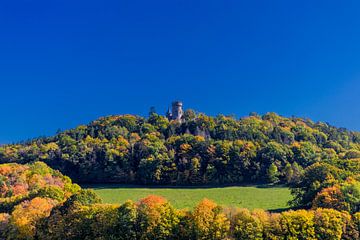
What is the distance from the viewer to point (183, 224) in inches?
1965

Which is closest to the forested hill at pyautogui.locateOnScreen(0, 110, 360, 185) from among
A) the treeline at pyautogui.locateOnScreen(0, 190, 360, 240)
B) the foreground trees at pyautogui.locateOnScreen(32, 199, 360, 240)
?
the foreground trees at pyautogui.locateOnScreen(32, 199, 360, 240)

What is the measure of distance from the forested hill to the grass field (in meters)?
7.50

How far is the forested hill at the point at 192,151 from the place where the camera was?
109 m

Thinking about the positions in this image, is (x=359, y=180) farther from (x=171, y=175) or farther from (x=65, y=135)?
(x=65, y=135)

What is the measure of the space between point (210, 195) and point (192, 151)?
100 ft

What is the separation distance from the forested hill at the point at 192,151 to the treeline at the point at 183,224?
121 feet

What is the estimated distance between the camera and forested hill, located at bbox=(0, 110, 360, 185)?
109m

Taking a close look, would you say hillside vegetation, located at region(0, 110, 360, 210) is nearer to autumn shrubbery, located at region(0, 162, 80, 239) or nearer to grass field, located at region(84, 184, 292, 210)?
grass field, located at region(84, 184, 292, 210)

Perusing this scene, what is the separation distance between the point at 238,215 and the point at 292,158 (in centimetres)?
7200

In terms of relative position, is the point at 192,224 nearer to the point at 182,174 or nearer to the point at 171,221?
the point at 171,221

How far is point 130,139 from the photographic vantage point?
140 m

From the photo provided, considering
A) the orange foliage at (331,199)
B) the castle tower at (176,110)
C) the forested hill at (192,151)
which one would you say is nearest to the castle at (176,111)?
the castle tower at (176,110)

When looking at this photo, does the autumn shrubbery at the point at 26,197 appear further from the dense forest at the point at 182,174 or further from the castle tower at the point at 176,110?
the castle tower at the point at 176,110

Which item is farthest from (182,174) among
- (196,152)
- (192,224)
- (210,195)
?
(192,224)
